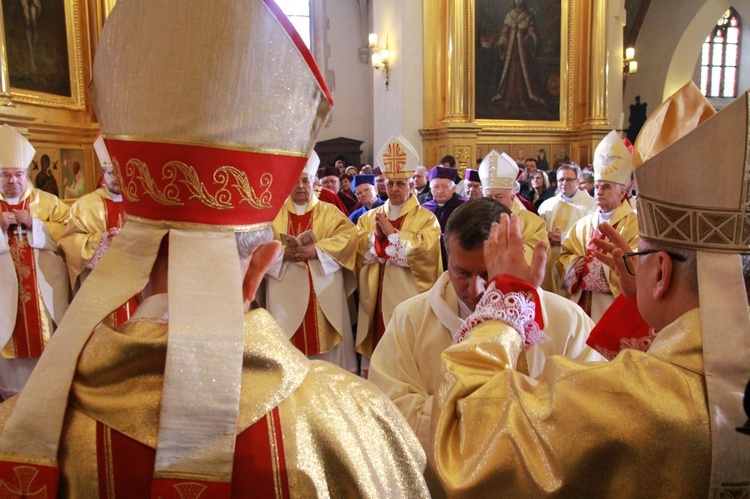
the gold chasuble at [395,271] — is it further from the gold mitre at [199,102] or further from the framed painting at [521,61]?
the framed painting at [521,61]

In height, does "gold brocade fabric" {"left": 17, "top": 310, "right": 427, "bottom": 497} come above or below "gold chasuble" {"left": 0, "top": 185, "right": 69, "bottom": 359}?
above

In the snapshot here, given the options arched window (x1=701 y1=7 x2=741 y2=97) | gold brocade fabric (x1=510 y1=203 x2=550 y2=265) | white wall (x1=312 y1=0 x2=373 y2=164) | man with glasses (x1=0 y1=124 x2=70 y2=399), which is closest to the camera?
man with glasses (x1=0 y1=124 x2=70 y2=399)

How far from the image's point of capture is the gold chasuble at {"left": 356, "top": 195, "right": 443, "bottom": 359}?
572 cm

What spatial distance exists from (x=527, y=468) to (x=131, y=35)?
120cm

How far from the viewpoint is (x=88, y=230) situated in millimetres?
5750

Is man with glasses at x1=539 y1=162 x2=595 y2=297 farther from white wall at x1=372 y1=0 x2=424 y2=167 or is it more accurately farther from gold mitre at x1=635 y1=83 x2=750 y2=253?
gold mitre at x1=635 y1=83 x2=750 y2=253

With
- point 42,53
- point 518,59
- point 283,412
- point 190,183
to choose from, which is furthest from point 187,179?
point 518,59

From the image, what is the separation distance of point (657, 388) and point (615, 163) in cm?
466

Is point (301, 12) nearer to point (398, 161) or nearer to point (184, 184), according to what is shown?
point (398, 161)

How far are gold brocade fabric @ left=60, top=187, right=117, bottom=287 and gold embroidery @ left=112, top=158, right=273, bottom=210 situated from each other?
4.84 metres

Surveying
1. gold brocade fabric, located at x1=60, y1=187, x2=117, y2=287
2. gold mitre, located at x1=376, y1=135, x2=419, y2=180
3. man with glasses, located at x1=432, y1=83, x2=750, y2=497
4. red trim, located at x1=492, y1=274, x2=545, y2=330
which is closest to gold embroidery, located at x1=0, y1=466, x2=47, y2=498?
man with glasses, located at x1=432, y1=83, x2=750, y2=497

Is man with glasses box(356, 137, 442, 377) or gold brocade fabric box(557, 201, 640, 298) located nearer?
gold brocade fabric box(557, 201, 640, 298)

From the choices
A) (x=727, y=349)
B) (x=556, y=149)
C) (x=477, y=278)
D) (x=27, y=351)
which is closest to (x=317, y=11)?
(x=556, y=149)

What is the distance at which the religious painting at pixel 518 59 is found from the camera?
43.7ft
